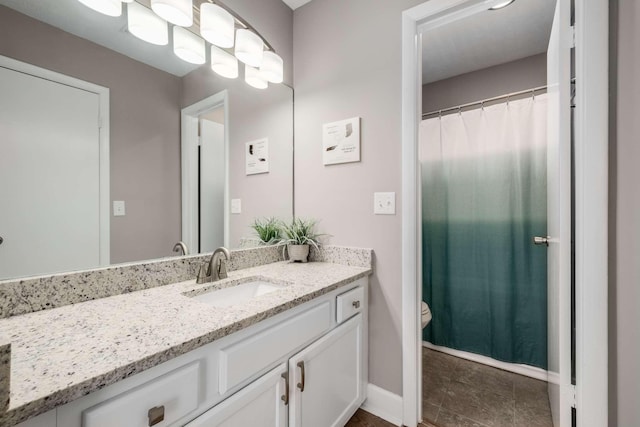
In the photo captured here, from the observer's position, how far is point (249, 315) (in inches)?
32.4

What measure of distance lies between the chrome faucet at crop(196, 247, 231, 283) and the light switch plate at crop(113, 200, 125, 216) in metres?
0.37

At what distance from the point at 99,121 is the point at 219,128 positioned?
21.2 inches

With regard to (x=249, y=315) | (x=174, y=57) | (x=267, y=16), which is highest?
(x=267, y=16)

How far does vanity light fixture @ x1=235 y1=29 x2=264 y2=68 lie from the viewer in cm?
144

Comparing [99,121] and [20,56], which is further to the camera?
[99,121]

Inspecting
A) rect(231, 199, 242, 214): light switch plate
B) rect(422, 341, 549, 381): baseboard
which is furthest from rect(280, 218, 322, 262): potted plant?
rect(422, 341, 549, 381): baseboard

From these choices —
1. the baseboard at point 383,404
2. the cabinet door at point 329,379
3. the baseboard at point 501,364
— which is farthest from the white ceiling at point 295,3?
the baseboard at point 501,364

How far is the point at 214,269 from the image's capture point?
1234 millimetres

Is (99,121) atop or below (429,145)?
below

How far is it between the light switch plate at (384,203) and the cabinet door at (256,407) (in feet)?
2.89

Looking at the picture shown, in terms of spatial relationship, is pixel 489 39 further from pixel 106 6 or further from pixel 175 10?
pixel 106 6

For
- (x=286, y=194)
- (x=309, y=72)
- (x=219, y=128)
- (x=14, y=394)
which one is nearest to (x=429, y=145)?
(x=309, y=72)

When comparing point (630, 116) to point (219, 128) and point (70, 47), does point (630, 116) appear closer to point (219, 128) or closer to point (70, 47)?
point (219, 128)

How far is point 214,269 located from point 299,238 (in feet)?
1.93
